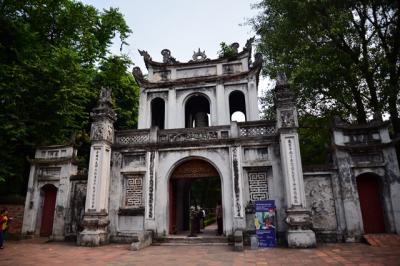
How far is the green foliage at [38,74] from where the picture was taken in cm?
1196

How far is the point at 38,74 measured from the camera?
12.8m

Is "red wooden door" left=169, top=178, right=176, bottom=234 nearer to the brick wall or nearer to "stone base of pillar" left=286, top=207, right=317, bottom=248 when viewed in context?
"stone base of pillar" left=286, top=207, right=317, bottom=248

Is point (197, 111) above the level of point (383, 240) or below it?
above

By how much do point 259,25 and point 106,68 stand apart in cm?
993

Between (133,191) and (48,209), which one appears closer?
(133,191)

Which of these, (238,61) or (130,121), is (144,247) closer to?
(238,61)

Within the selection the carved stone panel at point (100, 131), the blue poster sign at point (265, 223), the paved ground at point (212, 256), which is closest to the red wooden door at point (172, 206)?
the paved ground at point (212, 256)

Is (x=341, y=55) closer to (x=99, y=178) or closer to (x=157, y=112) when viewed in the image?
(x=157, y=112)

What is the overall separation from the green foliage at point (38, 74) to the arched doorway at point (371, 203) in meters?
12.4

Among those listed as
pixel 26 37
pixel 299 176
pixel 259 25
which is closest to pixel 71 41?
pixel 26 37

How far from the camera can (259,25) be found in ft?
56.0

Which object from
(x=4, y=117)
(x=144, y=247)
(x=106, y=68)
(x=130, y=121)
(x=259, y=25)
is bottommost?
(x=144, y=247)

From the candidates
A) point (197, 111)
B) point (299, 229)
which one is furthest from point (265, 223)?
point (197, 111)

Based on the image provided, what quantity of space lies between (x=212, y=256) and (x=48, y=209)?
28.9ft
